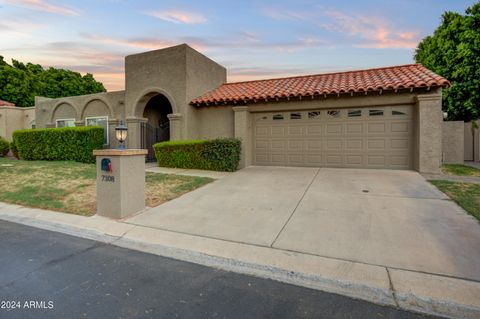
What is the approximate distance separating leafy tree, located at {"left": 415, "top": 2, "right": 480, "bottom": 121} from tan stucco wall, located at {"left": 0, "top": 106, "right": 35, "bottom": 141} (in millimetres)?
29636

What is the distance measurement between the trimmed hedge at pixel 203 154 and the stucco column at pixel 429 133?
22.6 ft

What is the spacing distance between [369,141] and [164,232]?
9207 millimetres

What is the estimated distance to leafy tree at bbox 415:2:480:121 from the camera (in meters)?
15.2

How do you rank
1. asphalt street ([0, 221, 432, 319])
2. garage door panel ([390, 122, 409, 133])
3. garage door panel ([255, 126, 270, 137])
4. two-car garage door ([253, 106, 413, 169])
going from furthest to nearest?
garage door panel ([255, 126, 270, 137]) < two-car garage door ([253, 106, 413, 169]) < garage door panel ([390, 122, 409, 133]) < asphalt street ([0, 221, 432, 319])

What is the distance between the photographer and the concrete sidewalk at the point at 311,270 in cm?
274

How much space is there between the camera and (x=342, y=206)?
5.98 m

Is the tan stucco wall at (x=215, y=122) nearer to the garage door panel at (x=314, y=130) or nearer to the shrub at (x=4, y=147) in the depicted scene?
the garage door panel at (x=314, y=130)

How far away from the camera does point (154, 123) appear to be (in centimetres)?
1636

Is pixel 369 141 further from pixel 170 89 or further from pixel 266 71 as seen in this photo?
pixel 266 71

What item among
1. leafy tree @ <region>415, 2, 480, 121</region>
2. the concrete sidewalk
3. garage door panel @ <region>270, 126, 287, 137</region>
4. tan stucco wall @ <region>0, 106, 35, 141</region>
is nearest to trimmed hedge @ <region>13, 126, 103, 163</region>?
tan stucco wall @ <region>0, 106, 35, 141</region>

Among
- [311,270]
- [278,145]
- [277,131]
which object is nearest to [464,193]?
[311,270]

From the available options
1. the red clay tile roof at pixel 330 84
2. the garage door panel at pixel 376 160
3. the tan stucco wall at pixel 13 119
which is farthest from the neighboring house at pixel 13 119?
the garage door panel at pixel 376 160

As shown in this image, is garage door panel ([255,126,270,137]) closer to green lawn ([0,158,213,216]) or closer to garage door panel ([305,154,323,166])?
garage door panel ([305,154,323,166])

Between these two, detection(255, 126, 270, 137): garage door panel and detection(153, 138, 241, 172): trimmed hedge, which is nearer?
detection(153, 138, 241, 172): trimmed hedge
